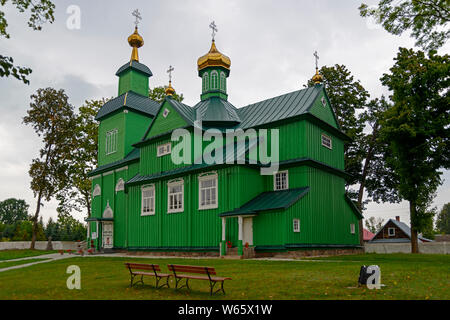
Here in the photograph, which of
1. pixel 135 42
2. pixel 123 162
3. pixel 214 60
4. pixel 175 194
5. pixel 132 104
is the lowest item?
pixel 175 194

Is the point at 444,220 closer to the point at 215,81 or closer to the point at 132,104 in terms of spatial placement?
the point at 215,81

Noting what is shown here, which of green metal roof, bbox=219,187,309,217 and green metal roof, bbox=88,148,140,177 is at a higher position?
green metal roof, bbox=88,148,140,177

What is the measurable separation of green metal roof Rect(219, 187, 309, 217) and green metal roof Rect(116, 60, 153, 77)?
1811 centimetres

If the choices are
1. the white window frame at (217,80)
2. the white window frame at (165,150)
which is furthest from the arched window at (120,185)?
the white window frame at (217,80)

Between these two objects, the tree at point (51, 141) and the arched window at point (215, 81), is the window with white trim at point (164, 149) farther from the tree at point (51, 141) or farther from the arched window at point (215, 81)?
the tree at point (51, 141)

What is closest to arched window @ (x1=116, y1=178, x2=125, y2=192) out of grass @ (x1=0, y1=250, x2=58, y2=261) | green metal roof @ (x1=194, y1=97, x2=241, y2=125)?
grass @ (x1=0, y1=250, x2=58, y2=261)

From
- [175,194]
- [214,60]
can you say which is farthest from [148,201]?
[214,60]

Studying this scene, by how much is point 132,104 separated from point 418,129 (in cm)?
2153

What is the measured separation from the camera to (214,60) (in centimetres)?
3153

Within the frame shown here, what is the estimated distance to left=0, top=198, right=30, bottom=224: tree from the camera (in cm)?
10162

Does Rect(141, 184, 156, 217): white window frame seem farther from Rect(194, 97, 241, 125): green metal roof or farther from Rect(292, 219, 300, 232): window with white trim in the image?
Rect(292, 219, 300, 232): window with white trim

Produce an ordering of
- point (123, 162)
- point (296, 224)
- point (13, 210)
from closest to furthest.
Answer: point (296, 224) → point (123, 162) → point (13, 210)
